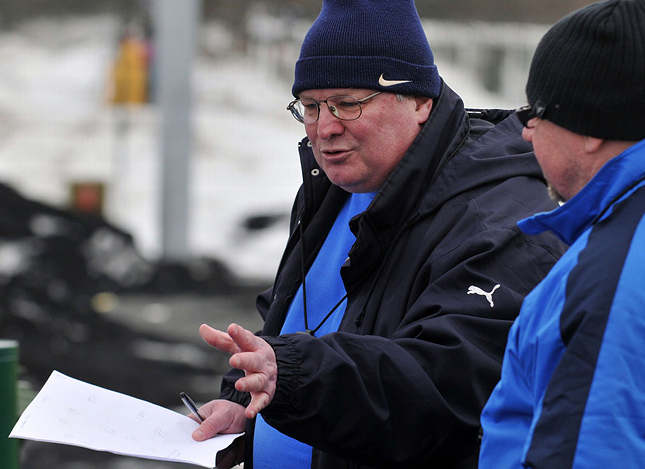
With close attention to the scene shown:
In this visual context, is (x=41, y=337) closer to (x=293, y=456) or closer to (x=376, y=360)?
(x=293, y=456)

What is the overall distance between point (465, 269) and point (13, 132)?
38.6 feet

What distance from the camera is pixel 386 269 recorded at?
2.38m

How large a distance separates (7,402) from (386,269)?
1303mm

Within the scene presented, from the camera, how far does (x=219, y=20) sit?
13938 millimetres

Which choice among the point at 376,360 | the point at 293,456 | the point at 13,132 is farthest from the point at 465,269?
the point at 13,132

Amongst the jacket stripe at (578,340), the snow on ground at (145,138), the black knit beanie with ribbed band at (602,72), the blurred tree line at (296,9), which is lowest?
the jacket stripe at (578,340)

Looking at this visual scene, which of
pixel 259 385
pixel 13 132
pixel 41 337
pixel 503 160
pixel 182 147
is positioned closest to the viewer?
pixel 259 385

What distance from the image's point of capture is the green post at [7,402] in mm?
2795

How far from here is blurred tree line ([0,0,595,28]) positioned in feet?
43.9

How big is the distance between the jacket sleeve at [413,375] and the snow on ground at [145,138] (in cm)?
894

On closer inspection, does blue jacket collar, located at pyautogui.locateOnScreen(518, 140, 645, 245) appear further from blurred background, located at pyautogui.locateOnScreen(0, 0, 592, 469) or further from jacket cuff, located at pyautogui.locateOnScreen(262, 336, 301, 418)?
blurred background, located at pyautogui.locateOnScreen(0, 0, 592, 469)

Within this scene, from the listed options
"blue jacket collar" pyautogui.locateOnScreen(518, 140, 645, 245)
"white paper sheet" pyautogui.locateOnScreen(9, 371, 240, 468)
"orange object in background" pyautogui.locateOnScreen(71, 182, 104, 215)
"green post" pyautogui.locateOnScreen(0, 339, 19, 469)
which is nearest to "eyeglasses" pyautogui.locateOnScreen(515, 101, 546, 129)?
"blue jacket collar" pyautogui.locateOnScreen(518, 140, 645, 245)

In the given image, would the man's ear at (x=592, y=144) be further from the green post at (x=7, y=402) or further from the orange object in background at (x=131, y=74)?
the orange object in background at (x=131, y=74)

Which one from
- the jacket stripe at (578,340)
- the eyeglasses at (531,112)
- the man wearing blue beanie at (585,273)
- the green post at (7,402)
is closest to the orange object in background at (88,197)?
the green post at (7,402)
